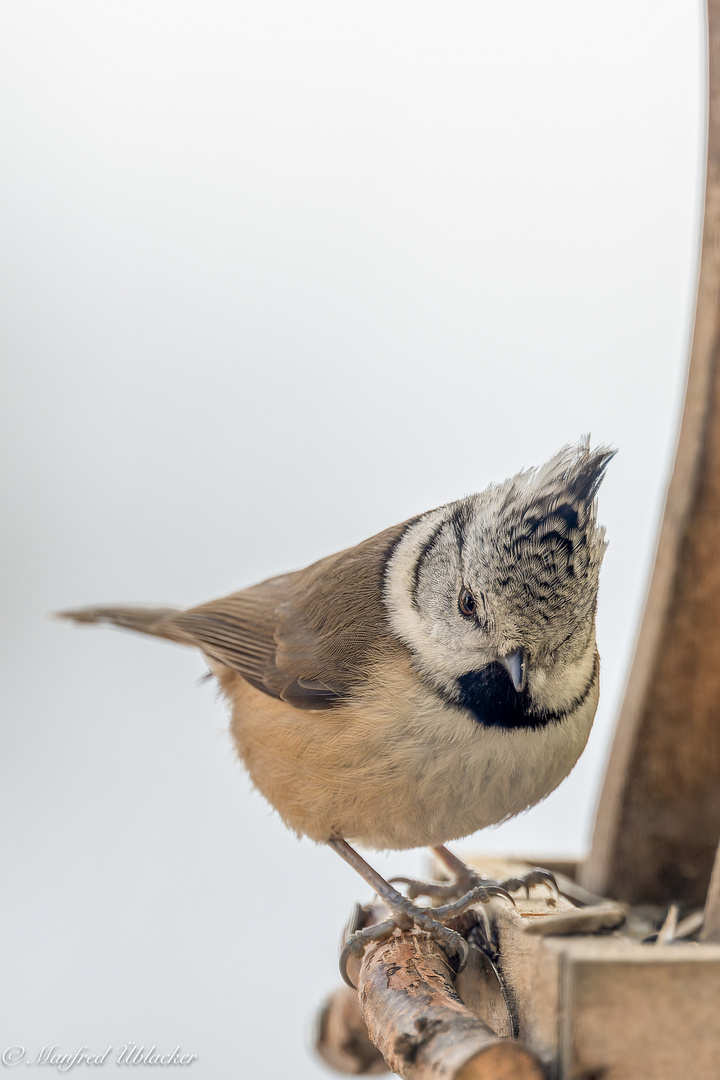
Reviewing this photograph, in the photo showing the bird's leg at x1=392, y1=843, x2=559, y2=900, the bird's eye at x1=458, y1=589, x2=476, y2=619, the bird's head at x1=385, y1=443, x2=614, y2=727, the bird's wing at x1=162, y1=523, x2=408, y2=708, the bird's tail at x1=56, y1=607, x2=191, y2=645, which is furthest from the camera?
the bird's tail at x1=56, y1=607, x2=191, y2=645

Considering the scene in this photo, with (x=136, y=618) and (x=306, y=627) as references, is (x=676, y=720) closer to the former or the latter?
(x=306, y=627)

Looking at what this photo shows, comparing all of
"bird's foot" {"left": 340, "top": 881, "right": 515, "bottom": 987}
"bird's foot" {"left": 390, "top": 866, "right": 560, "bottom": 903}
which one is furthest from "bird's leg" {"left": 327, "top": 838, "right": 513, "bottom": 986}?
"bird's foot" {"left": 390, "top": 866, "right": 560, "bottom": 903}

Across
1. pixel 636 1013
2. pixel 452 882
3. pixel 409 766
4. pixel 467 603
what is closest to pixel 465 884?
pixel 452 882

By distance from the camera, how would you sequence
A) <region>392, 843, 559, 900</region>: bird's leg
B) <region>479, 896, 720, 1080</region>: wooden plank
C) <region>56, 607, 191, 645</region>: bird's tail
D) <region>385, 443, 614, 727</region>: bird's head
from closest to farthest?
1. <region>479, 896, 720, 1080</region>: wooden plank
2. <region>385, 443, 614, 727</region>: bird's head
3. <region>392, 843, 559, 900</region>: bird's leg
4. <region>56, 607, 191, 645</region>: bird's tail

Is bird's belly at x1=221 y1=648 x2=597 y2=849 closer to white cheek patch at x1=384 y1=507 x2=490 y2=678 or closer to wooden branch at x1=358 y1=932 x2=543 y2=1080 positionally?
white cheek patch at x1=384 y1=507 x2=490 y2=678

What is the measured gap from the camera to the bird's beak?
1.25m

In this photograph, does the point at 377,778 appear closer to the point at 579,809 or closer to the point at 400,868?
the point at 400,868

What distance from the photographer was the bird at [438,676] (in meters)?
1.26

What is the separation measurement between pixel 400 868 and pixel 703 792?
1.11 m

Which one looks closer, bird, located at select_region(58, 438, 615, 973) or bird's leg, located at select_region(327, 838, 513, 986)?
bird, located at select_region(58, 438, 615, 973)

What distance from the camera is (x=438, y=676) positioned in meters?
1.42

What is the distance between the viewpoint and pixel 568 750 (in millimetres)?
1412

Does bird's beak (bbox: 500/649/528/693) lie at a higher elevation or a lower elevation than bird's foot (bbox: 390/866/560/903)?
higher

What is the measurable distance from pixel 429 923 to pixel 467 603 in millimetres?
494
